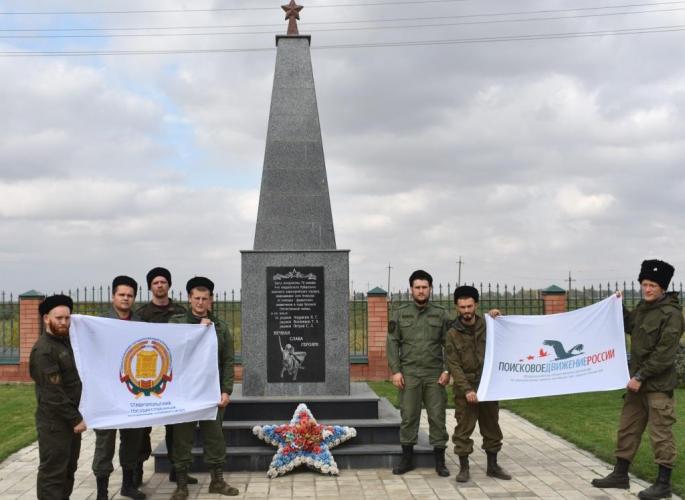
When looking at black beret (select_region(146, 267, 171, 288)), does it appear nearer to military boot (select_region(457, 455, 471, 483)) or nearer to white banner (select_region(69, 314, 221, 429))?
white banner (select_region(69, 314, 221, 429))

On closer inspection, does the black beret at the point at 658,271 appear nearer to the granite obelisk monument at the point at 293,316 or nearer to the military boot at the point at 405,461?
the military boot at the point at 405,461

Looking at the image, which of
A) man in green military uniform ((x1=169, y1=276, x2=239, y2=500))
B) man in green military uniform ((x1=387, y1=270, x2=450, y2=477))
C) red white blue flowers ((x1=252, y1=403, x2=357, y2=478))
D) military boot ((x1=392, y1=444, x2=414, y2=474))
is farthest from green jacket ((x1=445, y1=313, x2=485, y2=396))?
man in green military uniform ((x1=169, y1=276, x2=239, y2=500))

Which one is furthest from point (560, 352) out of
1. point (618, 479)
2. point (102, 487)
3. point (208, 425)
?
point (102, 487)

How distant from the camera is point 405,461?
19.5 ft

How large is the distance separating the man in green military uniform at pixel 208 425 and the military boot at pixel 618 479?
2.85m

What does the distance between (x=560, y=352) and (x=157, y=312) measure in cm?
338

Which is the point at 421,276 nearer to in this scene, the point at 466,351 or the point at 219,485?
the point at 466,351

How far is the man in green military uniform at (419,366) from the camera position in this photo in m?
5.84

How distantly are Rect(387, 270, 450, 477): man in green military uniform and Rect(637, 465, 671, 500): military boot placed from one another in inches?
60.5

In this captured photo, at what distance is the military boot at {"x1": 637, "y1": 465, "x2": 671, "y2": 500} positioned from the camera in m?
5.11

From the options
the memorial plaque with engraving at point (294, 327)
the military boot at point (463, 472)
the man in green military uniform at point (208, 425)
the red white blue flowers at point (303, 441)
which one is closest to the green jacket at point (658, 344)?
the military boot at point (463, 472)

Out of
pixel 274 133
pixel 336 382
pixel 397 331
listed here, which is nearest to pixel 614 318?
pixel 397 331

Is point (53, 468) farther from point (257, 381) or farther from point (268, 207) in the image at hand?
point (268, 207)

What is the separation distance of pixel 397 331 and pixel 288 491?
159 cm
